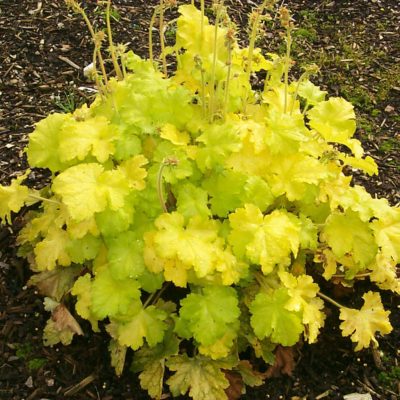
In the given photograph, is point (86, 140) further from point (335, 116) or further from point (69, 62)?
point (69, 62)

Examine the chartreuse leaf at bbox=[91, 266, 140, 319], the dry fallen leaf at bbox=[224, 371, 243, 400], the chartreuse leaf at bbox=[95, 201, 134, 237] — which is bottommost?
the dry fallen leaf at bbox=[224, 371, 243, 400]

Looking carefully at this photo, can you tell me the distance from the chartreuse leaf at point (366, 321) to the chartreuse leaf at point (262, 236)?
491mm

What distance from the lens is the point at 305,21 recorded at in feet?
15.4

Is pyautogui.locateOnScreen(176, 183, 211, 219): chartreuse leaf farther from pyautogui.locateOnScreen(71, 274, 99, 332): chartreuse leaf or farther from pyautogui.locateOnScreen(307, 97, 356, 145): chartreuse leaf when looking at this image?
pyautogui.locateOnScreen(307, 97, 356, 145): chartreuse leaf

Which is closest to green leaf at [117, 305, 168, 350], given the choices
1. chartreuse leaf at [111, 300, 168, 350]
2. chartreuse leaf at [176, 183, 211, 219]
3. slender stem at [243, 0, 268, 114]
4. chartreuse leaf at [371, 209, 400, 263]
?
chartreuse leaf at [111, 300, 168, 350]

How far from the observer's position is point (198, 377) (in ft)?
8.35

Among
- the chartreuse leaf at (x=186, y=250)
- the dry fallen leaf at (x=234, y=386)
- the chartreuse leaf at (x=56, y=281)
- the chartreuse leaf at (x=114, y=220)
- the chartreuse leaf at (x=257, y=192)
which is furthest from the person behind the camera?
the chartreuse leaf at (x=56, y=281)

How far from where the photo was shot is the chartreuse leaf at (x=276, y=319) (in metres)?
2.42

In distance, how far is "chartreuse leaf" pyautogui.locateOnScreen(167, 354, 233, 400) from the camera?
8.25 ft

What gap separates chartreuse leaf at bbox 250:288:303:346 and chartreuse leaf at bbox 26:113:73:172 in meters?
1.04

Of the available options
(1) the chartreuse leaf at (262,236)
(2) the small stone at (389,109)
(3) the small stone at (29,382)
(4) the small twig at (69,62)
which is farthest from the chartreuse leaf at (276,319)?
(4) the small twig at (69,62)

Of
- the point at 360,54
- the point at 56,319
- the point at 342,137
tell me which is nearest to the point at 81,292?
the point at 56,319

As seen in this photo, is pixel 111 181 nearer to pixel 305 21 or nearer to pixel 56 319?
pixel 56 319

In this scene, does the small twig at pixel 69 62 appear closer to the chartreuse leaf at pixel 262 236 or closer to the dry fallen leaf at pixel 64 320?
the dry fallen leaf at pixel 64 320
